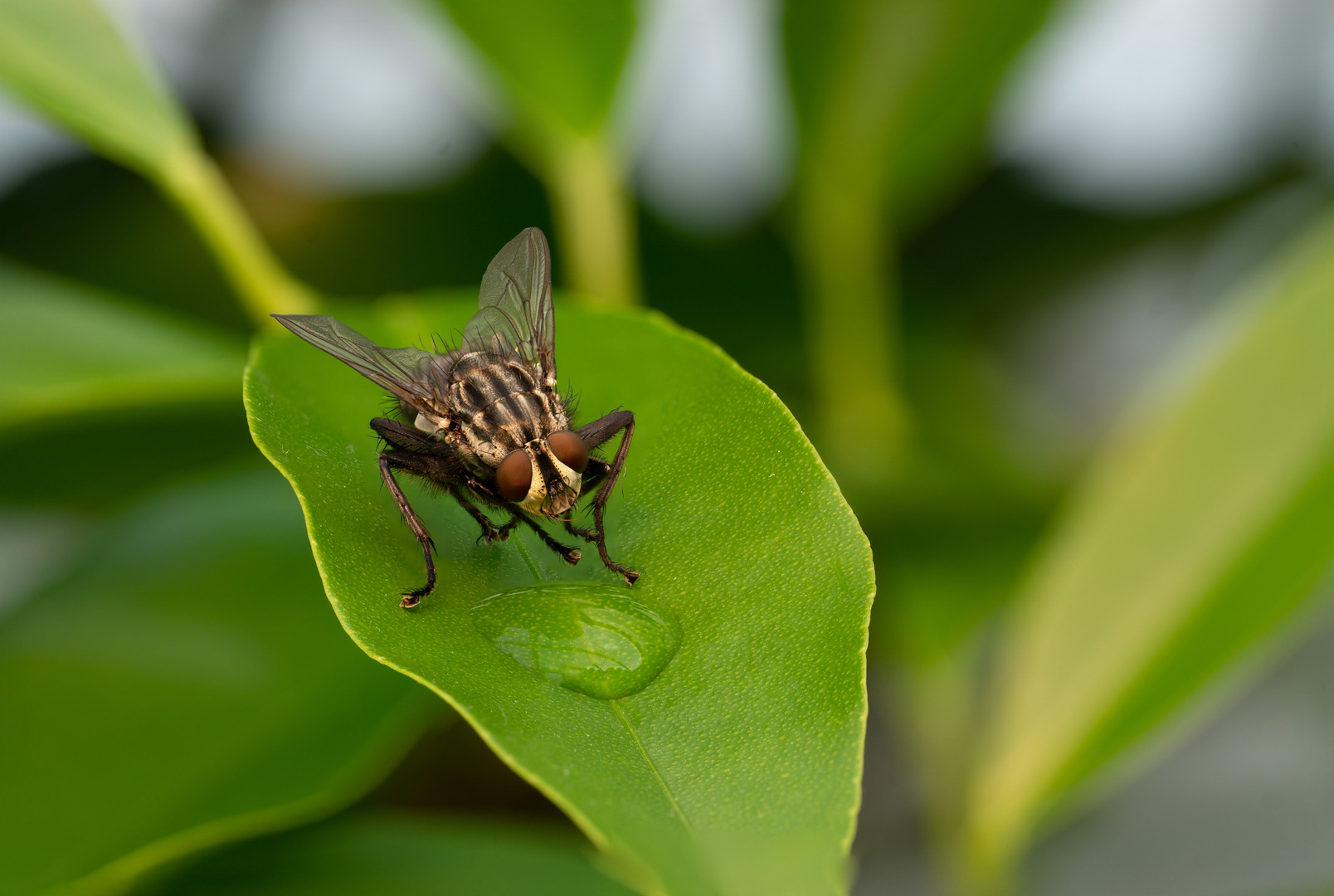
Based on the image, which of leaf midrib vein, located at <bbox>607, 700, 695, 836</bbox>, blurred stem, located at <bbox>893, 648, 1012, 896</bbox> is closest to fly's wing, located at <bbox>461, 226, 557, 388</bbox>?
leaf midrib vein, located at <bbox>607, 700, 695, 836</bbox>

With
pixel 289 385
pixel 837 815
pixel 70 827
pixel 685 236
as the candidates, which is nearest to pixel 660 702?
pixel 837 815

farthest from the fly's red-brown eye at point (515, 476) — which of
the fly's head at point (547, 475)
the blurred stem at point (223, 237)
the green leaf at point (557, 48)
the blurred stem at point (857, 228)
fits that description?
the blurred stem at point (857, 228)

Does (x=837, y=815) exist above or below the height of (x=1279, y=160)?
above

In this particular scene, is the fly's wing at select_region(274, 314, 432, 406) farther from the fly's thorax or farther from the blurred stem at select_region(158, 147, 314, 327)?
the blurred stem at select_region(158, 147, 314, 327)

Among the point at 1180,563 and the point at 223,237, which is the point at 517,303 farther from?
the point at 1180,563

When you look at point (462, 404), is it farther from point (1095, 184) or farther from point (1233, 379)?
point (1095, 184)

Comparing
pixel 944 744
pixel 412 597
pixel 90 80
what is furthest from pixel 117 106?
pixel 944 744
